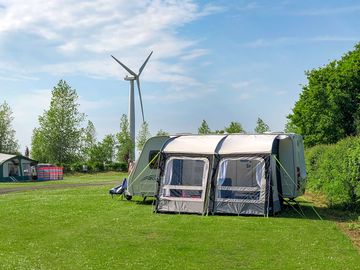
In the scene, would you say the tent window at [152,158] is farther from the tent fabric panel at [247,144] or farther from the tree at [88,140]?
the tree at [88,140]

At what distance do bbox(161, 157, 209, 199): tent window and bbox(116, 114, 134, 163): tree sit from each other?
171 feet

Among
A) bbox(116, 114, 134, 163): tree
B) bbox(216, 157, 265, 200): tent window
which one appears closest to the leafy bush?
bbox(116, 114, 134, 163): tree

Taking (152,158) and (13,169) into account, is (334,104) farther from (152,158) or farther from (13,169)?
(13,169)

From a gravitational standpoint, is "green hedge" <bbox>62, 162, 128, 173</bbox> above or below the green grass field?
above

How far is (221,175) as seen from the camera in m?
15.9

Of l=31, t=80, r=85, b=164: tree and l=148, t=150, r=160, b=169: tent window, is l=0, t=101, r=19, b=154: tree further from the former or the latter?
l=148, t=150, r=160, b=169: tent window

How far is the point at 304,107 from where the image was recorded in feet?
Answer: 134

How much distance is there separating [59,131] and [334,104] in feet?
137

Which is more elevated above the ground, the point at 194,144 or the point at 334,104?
the point at 334,104

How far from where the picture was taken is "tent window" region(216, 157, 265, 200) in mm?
15609

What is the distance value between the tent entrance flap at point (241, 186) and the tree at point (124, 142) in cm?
5291

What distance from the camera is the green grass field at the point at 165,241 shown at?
907 centimetres

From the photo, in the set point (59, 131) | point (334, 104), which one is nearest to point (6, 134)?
point (59, 131)

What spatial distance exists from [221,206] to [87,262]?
7258 millimetres
